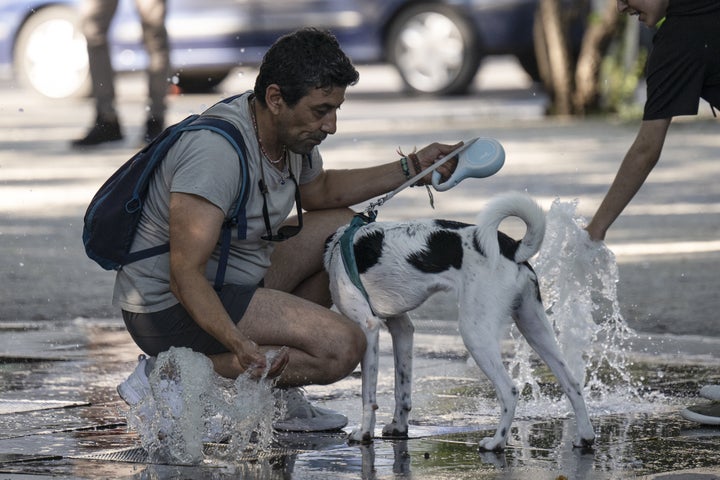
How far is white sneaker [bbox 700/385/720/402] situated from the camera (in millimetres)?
5125

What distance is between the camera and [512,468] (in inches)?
172

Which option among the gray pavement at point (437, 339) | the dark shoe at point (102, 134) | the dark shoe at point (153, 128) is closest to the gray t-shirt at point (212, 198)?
the gray pavement at point (437, 339)

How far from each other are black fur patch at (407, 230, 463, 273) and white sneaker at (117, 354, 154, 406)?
3.16ft

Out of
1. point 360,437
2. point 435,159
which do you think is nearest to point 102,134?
point 435,159

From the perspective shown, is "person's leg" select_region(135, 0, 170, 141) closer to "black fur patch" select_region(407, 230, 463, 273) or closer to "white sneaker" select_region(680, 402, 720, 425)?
"black fur patch" select_region(407, 230, 463, 273)

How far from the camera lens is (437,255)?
4789 millimetres

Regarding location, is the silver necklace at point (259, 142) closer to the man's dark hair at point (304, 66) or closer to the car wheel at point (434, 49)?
the man's dark hair at point (304, 66)

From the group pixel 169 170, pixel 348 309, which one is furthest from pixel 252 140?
pixel 348 309

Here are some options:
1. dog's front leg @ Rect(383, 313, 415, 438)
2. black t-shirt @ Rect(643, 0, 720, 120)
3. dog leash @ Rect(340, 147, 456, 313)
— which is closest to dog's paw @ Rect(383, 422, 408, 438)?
dog's front leg @ Rect(383, 313, 415, 438)

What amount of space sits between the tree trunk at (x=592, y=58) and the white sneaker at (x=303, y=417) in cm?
990

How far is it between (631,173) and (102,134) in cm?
906

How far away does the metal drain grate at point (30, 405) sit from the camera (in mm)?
5234

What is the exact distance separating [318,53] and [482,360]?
3.74 ft

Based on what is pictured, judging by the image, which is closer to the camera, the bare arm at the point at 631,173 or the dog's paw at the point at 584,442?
the dog's paw at the point at 584,442
